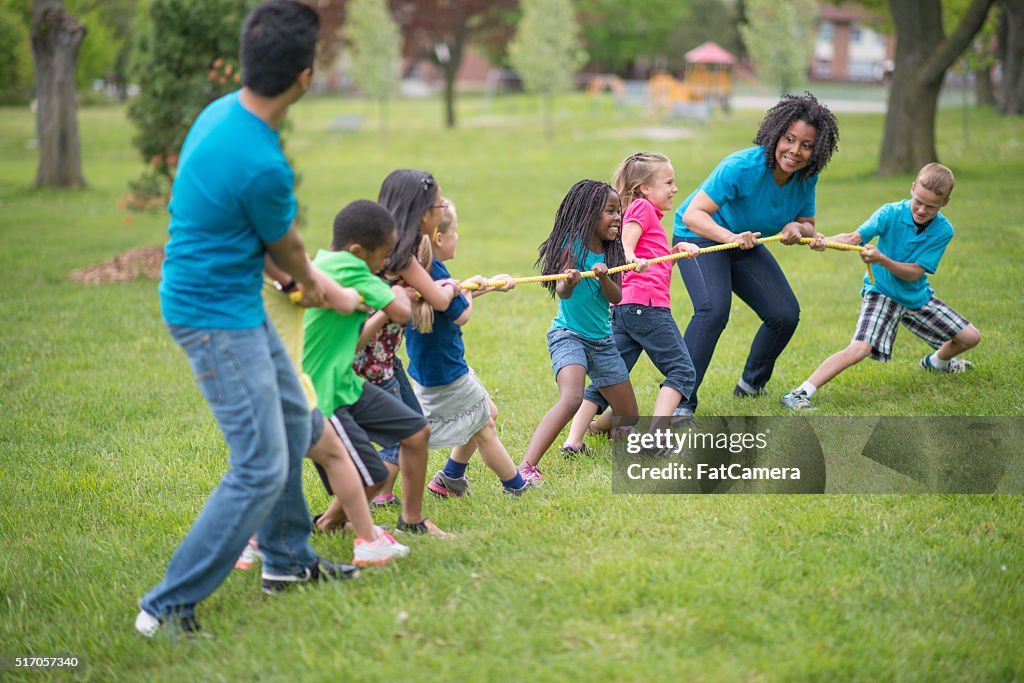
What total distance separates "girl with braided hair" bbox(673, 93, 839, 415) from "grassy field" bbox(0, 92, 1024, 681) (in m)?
0.60

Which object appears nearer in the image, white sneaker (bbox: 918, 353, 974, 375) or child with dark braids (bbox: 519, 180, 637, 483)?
child with dark braids (bbox: 519, 180, 637, 483)

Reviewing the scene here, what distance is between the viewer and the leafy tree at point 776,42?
37906mm

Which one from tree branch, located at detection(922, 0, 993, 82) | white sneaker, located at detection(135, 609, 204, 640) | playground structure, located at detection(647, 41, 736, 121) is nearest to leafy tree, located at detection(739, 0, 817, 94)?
playground structure, located at detection(647, 41, 736, 121)

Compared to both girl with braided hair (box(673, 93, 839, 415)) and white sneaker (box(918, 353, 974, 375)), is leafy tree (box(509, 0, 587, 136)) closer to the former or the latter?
white sneaker (box(918, 353, 974, 375))

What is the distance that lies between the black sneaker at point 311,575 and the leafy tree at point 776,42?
36.4m

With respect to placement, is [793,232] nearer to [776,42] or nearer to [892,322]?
[892,322]

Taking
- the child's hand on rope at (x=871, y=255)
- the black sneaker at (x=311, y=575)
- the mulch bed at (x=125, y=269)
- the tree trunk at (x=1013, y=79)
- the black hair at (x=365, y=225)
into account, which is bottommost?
the mulch bed at (x=125, y=269)

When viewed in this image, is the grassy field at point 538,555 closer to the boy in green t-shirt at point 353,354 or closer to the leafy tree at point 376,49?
the boy in green t-shirt at point 353,354

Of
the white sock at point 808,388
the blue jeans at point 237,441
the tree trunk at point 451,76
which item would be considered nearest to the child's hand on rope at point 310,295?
the blue jeans at point 237,441

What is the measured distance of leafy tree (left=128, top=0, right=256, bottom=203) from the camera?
492 inches

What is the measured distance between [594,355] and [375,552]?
1866 millimetres

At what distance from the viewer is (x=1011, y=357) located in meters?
7.39

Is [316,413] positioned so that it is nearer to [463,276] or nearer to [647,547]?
[647,547]

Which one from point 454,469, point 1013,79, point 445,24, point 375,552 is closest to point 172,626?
point 375,552
